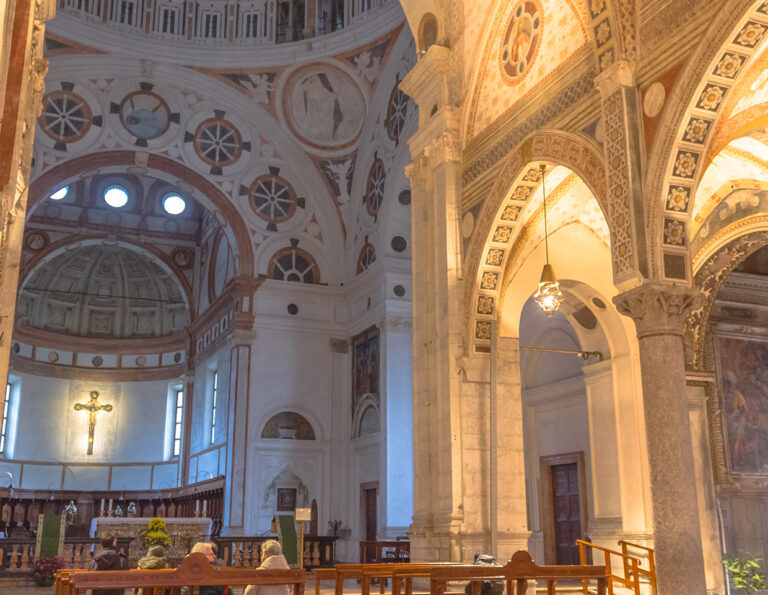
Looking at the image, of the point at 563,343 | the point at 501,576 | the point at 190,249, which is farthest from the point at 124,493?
the point at 501,576

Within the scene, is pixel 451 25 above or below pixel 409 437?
above

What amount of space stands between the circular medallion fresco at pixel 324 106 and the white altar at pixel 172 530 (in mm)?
10601

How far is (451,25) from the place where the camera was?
13312mm

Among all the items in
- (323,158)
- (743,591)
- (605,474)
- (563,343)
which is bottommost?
(743,591)

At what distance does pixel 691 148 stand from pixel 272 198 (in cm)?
1541

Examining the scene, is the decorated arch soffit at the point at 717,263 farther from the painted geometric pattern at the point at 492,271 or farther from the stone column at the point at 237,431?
the stone column at the point at 237,431

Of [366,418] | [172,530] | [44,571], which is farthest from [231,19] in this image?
[44,571]

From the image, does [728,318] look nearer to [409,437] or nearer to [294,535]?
[409,437]

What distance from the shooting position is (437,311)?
12469mm

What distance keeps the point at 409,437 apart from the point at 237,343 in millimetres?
5284

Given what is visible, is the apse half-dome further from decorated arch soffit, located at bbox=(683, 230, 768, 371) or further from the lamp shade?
the lamp shade

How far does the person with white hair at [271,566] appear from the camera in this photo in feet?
21.4

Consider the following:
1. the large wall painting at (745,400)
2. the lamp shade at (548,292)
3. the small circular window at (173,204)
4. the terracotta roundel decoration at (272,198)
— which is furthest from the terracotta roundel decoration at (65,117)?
the large wall painting at (745,400)

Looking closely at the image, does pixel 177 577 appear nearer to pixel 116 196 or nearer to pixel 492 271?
pixel 492 271
